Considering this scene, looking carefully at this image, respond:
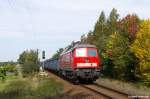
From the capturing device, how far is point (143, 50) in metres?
51.0

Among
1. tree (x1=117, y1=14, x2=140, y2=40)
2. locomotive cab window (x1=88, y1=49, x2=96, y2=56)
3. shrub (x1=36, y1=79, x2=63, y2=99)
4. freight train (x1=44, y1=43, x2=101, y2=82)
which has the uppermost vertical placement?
tree (x1=117, y1=14, x2=140, y2=40)

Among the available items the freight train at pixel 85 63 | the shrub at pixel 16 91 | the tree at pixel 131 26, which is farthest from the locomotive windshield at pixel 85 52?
the tree at pixel 131 26

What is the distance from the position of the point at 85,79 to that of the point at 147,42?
17.8 metres

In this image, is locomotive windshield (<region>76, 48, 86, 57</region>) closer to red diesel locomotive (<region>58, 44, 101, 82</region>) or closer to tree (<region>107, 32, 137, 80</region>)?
red diesel locomotive (<region>58, 44, 101, 82</region>)

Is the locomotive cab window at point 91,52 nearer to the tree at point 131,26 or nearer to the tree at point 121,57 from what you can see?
the tree at point 121,57

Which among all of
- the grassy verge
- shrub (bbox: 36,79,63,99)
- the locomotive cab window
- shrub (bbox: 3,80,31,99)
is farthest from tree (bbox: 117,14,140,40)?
shrub (bbox: 36,79,63,99)

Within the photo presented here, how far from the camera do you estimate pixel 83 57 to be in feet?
115

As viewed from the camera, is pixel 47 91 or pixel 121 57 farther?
pixel 121 57

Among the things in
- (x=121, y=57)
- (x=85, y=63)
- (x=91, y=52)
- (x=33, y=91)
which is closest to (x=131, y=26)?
(x=121, y=57)

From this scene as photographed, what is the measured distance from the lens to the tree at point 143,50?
49.0 metres

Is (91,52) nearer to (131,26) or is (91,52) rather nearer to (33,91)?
(33,91)

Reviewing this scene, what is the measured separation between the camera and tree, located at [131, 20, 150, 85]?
4899 cm

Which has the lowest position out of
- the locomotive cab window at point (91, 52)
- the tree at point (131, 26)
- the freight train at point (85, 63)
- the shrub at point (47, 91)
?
the shrub at point (47, 91)

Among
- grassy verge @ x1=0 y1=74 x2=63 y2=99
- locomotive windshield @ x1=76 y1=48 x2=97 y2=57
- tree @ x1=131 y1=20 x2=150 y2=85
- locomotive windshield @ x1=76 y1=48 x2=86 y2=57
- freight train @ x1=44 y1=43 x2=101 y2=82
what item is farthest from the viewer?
tree @ x1=131 y1=20 x2=150 y2=85
